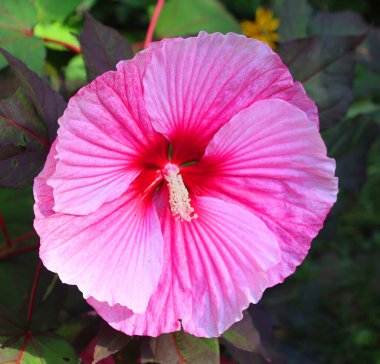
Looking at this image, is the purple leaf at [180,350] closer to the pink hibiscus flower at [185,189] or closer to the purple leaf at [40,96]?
the pink hibiscus flower at [185,189]

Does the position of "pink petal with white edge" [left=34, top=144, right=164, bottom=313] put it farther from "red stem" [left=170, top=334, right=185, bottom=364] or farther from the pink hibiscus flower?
"red stem" [left=170, top=334, right=185, bottom=364]

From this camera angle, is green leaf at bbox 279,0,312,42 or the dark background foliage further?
green leaf at bbox 279,0,312,42

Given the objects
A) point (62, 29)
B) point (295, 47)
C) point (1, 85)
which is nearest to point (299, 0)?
point (295, 47)

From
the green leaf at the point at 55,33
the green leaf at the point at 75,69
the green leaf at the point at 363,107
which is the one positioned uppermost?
the green leaf at the point at 55,33

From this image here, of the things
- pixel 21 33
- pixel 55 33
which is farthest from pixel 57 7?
pixel 21 33

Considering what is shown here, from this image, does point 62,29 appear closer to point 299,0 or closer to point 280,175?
point 299,0

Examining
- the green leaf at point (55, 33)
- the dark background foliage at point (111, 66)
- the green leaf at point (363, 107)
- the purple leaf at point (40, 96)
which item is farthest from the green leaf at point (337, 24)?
the purple leaf at point (40, 96)

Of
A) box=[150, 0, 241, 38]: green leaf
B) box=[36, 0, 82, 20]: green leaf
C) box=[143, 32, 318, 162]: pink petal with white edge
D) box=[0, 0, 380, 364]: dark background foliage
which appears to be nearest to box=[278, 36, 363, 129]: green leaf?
box=[0, 0, 380, 364]: dark background foliage
